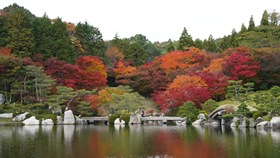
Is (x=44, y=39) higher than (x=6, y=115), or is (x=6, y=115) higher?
(x=44, y=39)

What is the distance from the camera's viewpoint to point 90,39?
43375 mm

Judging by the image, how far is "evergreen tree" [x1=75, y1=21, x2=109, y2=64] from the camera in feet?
139

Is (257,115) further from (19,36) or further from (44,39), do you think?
(19,36)

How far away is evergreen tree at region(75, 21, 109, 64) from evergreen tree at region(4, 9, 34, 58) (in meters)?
11.8

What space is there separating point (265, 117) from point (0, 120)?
22435mm

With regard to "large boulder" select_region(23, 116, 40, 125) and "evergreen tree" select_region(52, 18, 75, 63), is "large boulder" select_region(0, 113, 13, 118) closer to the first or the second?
"large boulder" select_region(23, 116, 40, 125)

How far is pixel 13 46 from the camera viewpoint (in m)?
29.7

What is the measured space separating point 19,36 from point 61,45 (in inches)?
208

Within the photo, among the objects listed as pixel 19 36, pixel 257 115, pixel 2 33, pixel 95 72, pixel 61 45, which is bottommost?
pixel 257 115

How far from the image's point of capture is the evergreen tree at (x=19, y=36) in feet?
98.1

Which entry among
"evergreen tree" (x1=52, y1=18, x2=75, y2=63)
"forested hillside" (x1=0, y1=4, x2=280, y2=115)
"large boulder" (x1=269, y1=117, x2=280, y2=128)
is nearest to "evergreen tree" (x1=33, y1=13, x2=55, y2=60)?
"forested hillside" (x1=0, y1=4, x2=280, y2=115)

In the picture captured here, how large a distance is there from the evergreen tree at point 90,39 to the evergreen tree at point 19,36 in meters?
11.8

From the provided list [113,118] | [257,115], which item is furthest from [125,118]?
[257,115]

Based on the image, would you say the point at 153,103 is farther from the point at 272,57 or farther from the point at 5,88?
the point at 5,88
